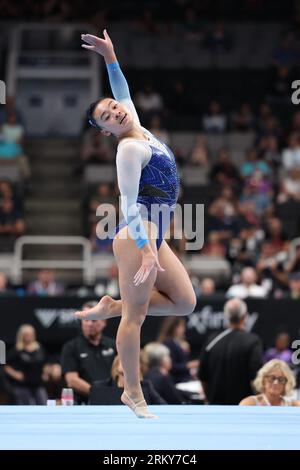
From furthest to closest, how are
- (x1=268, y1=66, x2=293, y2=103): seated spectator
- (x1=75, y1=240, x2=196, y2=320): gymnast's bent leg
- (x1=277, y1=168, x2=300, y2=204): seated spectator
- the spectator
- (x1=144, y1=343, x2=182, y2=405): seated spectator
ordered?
(x1=268, y1=66, x2=293, y2=103): seated spectator
(x1=277, y1=168, x2=300, y2=204): seated spectator
the spectator
(x1=144, y1=343, x2=182, y2=405): seated spectator
(x1=75, y1=240, x2=196, y2=320): gymnast's bent leg

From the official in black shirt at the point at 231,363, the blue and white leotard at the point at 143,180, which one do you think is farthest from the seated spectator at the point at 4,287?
the blue and white leotard at the point at 143,180

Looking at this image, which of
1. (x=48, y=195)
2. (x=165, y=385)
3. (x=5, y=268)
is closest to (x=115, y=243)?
(x=165, y=385)

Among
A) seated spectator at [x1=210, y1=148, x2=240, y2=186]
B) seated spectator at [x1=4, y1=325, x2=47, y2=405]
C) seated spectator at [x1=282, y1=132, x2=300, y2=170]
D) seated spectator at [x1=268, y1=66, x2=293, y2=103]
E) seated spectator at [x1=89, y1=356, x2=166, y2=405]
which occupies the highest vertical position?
seated spectator at [x1=268, y1=66, x2=293, y2=103]

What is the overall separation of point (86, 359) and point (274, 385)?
1.49 metres

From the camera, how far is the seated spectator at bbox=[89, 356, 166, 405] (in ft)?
22.4

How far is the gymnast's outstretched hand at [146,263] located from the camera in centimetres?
511

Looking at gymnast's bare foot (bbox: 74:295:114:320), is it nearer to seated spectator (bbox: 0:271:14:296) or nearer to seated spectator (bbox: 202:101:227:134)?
seated spectator (bbox: 0:271:14:296)

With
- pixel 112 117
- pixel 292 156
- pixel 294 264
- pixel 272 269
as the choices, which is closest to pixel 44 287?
pixel 272 269

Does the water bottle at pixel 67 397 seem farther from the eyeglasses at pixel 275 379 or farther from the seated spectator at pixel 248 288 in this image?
the seated spectator at pixel 248 288

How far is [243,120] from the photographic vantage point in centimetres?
1777

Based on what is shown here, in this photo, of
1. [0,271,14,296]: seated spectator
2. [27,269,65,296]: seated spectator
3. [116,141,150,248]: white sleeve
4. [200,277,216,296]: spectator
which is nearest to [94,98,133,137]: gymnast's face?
[116,141,150,248]: white sleeve

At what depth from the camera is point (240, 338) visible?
7730 mm

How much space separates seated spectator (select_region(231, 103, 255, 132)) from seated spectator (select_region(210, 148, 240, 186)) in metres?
1.49

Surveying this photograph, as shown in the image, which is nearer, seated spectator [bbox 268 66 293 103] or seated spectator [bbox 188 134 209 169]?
seated spectator [bbox 188 134 209 169]
